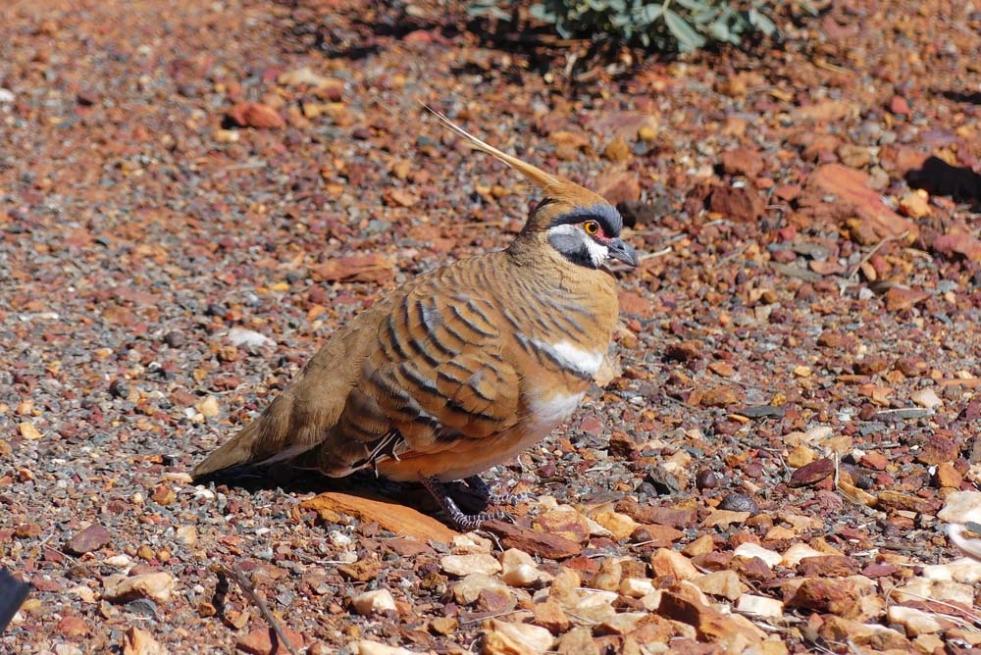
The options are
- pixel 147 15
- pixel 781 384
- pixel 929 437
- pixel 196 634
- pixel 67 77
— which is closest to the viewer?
pixel 196 634

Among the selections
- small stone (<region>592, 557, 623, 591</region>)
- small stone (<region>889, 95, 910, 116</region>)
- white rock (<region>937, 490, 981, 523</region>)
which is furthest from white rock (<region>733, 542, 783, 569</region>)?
small stone (<region>889, 95, 910, 116</region>)

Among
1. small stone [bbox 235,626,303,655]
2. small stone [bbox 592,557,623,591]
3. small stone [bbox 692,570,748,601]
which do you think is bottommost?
small stone [bbox 235,626,303,655]

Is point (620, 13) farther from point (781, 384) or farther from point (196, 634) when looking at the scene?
point (196, 634)

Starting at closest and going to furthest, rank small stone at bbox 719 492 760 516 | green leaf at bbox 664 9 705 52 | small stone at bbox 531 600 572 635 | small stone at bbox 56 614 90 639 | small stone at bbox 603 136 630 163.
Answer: small stone at bbox 56 614 90 639
small stone at bbox 531 600 572 635
small stone at bbox 719 492 760 516
small stone at bbox 603 136 630 163
green leaf at bbox 664 9 705 52

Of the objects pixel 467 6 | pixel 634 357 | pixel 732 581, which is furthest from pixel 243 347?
pixel 467 6

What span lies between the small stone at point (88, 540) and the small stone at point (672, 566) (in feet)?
6.38

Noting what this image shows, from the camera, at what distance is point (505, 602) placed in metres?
4.47

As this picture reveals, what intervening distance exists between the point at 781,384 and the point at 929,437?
80 centimetres

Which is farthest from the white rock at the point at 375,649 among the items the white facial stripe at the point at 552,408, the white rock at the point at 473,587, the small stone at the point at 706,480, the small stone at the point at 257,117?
the small stone at the point at 257,117

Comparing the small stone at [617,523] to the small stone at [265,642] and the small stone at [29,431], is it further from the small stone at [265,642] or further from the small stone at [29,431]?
the small stone at [29,431]

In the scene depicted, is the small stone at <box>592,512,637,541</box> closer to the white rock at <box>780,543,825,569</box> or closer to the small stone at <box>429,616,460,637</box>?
the white rock at <box>780,543,825,569</box>

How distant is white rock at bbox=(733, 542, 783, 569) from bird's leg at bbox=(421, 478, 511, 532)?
909mm

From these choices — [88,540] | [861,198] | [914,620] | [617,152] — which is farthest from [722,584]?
[617,152]

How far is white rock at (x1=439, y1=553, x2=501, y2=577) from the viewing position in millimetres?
4727
